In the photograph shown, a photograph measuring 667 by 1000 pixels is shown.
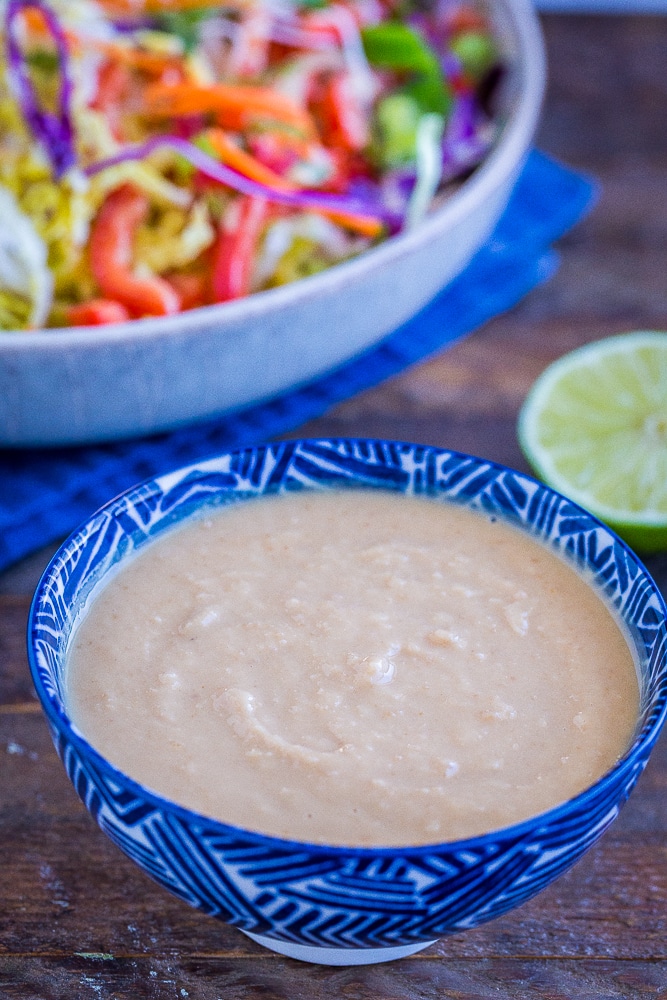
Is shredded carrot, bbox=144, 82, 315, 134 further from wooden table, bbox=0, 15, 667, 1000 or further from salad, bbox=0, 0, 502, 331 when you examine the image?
wooden table, bbox=0, 15, 667, 1000

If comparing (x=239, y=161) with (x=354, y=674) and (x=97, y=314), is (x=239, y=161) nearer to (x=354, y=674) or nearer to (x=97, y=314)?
(x=97, y=314)

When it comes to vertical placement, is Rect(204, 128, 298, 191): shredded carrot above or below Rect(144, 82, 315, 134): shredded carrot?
below

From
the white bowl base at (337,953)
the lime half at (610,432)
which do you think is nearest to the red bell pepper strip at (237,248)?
the lime half at (610,432)

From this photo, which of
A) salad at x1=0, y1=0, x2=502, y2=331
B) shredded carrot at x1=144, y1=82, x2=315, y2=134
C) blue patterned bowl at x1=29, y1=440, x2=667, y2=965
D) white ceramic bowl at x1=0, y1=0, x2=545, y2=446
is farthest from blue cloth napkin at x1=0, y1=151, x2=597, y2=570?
blue patterned bowl at x1=29, y1=440, x2=667, y2=965

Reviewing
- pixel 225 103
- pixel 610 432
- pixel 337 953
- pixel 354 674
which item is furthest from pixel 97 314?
pixel 337 953

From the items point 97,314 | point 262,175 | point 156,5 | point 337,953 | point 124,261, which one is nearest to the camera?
point 337,953

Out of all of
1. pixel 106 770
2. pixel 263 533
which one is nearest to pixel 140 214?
pixel 263 533
